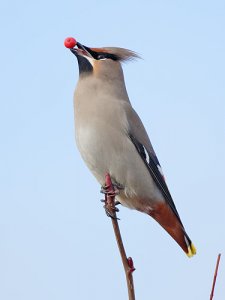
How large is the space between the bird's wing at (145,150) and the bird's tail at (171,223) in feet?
0.12

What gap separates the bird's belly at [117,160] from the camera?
374cm

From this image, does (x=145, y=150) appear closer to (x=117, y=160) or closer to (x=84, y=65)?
(x=117, y=160)

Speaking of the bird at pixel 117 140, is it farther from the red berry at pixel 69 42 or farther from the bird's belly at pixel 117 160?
the red berry at pixel 69 42

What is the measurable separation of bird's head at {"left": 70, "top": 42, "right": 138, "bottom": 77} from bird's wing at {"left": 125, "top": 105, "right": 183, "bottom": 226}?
0.31 metres

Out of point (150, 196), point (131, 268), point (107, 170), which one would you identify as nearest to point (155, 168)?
point (150, 196)

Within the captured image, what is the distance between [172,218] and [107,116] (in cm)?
89

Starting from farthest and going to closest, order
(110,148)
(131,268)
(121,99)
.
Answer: (121,99) → (110,148) → (131,268)

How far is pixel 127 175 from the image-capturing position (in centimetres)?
389

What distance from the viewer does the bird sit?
3779 mm

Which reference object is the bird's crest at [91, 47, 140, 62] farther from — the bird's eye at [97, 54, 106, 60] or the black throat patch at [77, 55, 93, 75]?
the black throat patch at [77, 55, 93, 75]

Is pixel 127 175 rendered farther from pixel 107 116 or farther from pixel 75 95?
pixel 75 95

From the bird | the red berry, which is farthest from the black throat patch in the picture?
the red berry

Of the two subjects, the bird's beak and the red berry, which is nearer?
the red berry

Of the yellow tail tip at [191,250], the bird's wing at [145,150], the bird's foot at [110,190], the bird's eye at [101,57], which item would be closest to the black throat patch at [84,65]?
the bird's eye at [101,57]
